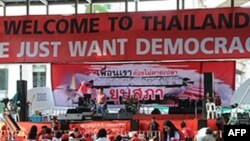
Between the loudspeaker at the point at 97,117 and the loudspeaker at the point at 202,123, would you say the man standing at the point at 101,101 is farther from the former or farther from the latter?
the loudspeaker at the point at 202,123

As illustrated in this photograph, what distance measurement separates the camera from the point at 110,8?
14.6 m

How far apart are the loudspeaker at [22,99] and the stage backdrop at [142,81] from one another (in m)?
0.93

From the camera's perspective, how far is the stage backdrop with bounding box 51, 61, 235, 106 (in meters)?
12.5

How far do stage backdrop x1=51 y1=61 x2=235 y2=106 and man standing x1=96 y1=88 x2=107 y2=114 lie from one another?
13 cm

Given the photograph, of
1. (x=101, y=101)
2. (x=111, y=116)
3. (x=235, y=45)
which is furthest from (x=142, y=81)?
(x=235, y=45)

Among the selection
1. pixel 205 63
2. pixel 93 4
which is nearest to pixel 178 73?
pixel 205 63

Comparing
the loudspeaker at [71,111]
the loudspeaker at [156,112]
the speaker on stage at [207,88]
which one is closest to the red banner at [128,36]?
the speaker on stage at [207,88]

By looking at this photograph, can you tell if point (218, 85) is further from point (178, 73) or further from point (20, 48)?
point (20, 48)

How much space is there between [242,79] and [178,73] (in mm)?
1613

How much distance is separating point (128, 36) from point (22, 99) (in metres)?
3.43

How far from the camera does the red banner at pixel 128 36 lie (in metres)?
10.2

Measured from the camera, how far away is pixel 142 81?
13.0 metres

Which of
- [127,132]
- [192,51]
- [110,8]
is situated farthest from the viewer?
[110,8]

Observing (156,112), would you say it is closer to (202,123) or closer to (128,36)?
(202,123)
